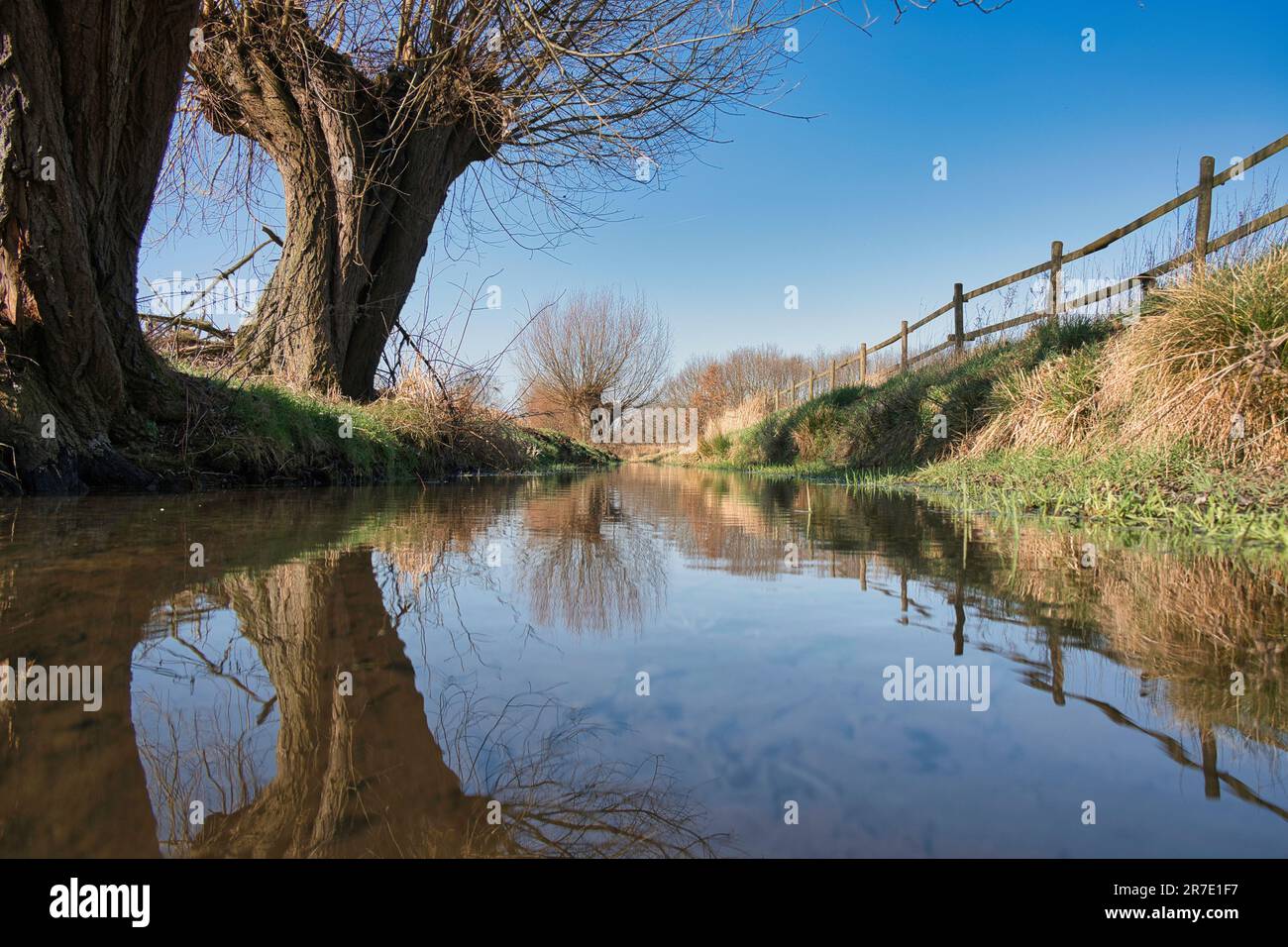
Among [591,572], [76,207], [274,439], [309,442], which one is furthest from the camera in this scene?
[309,442]

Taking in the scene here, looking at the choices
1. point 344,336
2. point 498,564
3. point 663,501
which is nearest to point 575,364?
point 344,336

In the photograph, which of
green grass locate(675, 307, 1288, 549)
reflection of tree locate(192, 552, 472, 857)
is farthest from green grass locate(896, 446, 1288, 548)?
reflection of tree locate(192, 552, 472, 857)

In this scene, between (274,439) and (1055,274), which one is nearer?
(274,439)

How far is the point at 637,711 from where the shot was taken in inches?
40.8

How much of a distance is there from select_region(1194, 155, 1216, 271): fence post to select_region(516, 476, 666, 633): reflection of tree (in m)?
6.45

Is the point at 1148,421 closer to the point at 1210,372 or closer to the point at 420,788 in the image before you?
the point at 1210,372

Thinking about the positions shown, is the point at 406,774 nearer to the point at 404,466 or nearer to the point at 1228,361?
the point at 1228,361

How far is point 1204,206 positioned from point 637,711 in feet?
27.3

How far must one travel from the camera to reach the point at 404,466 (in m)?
7.28

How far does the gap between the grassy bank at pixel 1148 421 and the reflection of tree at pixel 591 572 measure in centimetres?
214

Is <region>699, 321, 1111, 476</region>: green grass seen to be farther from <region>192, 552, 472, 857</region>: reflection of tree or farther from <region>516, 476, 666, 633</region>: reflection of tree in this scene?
<region>192, 552, 472, 857</region>: reflection of tree

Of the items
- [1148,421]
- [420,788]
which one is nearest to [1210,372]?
[1148,421]
